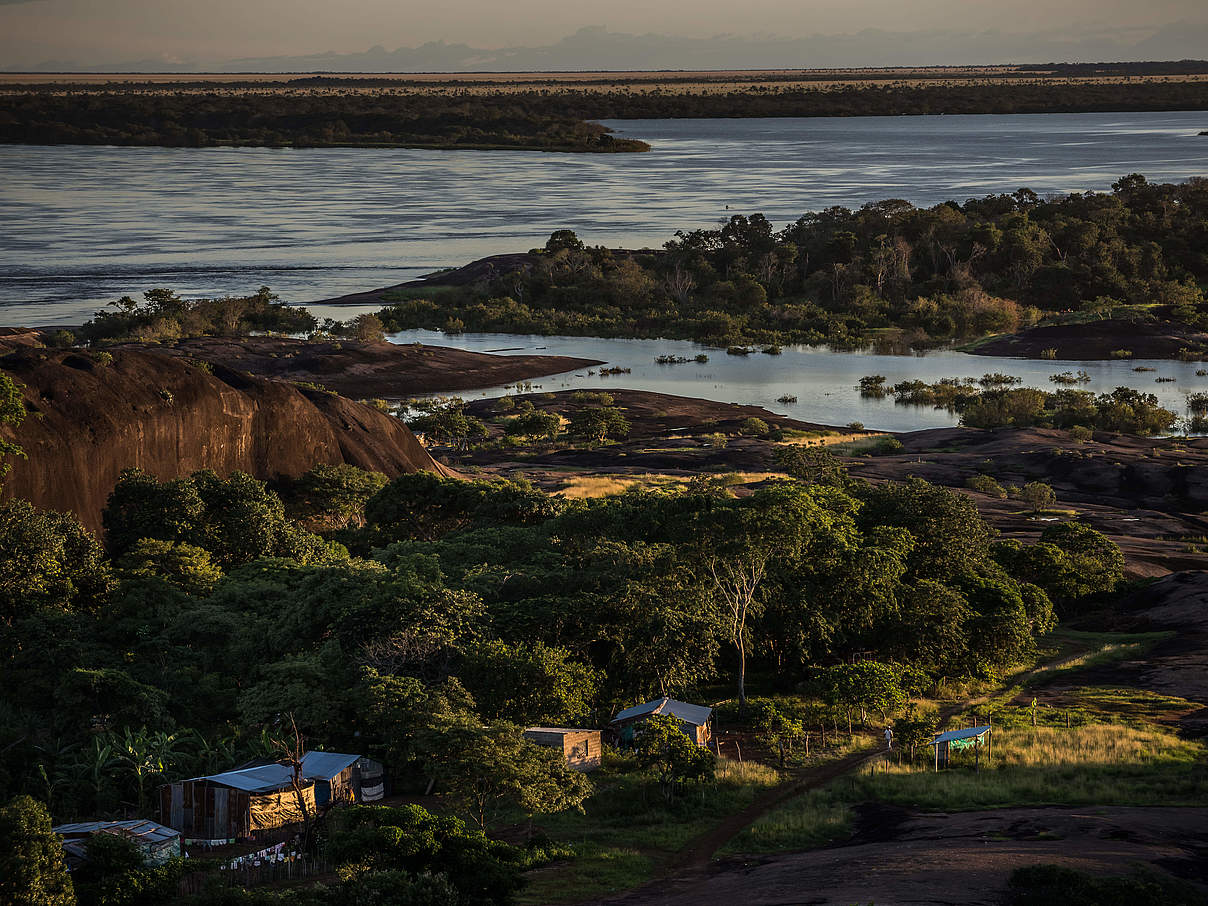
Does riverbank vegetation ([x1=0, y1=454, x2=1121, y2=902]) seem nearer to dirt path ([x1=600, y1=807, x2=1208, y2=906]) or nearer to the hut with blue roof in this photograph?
the hut with blue roof

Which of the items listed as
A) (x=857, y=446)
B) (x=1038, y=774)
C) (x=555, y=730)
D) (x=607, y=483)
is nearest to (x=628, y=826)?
(x=555, y=730)

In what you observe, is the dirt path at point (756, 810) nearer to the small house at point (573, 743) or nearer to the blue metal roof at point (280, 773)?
the small house at point (573, 743)

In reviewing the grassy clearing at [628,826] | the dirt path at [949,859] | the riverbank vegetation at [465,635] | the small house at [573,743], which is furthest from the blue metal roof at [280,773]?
the dirt path at [949,859]

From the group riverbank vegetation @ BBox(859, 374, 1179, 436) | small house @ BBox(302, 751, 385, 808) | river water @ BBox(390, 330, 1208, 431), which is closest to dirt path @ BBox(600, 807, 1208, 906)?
small house @ BBox(302, 751, 385, 808)

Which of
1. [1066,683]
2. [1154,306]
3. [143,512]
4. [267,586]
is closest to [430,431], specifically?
[143,512]

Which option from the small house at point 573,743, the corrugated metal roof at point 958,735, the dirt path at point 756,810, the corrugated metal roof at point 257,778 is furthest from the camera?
the corrugated metal roof at point 958,735

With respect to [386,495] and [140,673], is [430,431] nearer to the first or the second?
[386,495]
